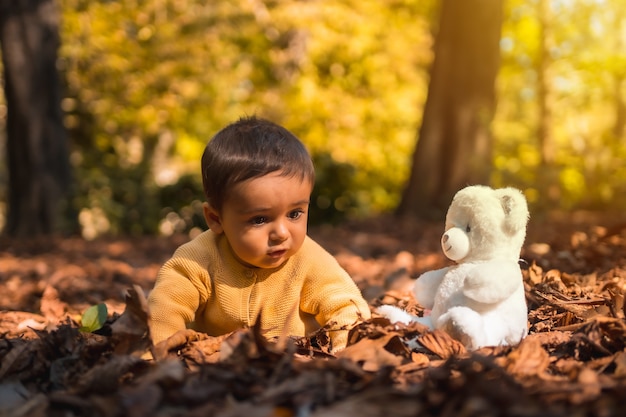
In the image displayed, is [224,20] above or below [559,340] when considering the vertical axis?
above

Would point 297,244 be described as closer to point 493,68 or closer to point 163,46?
point 493,68

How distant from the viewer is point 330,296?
8.70 feet

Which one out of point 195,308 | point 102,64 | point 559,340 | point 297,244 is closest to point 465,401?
point 559,340

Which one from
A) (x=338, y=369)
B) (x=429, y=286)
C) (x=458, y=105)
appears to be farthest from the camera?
(x=458, y=105)

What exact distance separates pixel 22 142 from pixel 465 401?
849 cm

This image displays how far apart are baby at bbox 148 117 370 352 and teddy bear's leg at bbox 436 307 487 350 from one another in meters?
0.40

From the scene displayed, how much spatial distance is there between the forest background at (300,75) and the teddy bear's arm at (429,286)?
8188 millimetres

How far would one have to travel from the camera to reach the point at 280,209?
2506mm

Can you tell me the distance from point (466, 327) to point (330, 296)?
0.58 metres

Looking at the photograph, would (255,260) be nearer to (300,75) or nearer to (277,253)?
(277,253)

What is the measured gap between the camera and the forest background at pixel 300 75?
13.8 metres

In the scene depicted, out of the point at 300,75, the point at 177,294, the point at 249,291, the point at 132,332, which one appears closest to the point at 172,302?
the point at 177,294

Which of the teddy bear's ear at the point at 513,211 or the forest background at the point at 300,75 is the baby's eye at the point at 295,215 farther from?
the forest background at the point at 300,75

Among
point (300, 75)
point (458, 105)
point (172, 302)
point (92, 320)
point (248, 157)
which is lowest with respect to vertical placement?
point (92, 320)
